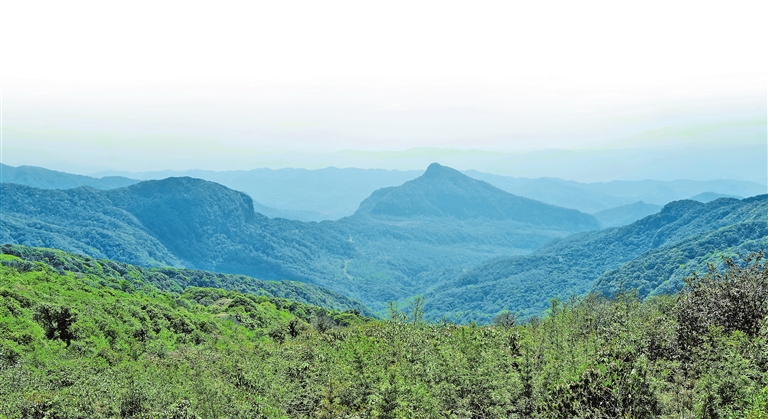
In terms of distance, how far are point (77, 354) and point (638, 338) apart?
196ft

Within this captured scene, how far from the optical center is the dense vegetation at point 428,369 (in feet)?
93.3

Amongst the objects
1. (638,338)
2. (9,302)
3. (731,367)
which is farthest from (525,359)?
(9,302)

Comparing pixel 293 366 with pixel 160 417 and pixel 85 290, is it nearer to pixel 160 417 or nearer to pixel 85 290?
pixel 160 417

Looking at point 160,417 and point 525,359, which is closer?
point 160,417

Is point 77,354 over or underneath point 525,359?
underneath

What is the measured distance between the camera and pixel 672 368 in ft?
120

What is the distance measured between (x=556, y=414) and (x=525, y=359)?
11.8 metres

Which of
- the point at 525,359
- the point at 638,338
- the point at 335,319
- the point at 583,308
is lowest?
the point at 335,319

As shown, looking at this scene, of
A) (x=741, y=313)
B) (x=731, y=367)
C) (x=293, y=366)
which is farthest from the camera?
(x=293, y=366)

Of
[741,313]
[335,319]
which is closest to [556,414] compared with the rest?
[741,313]

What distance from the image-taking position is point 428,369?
39.1m

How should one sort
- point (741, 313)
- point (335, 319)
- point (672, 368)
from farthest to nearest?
1. point (335, 319)
2. point (741, 313)
3. point (672, 368)

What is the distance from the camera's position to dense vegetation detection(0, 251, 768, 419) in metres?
28.4

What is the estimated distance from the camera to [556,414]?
2870 centimetres
